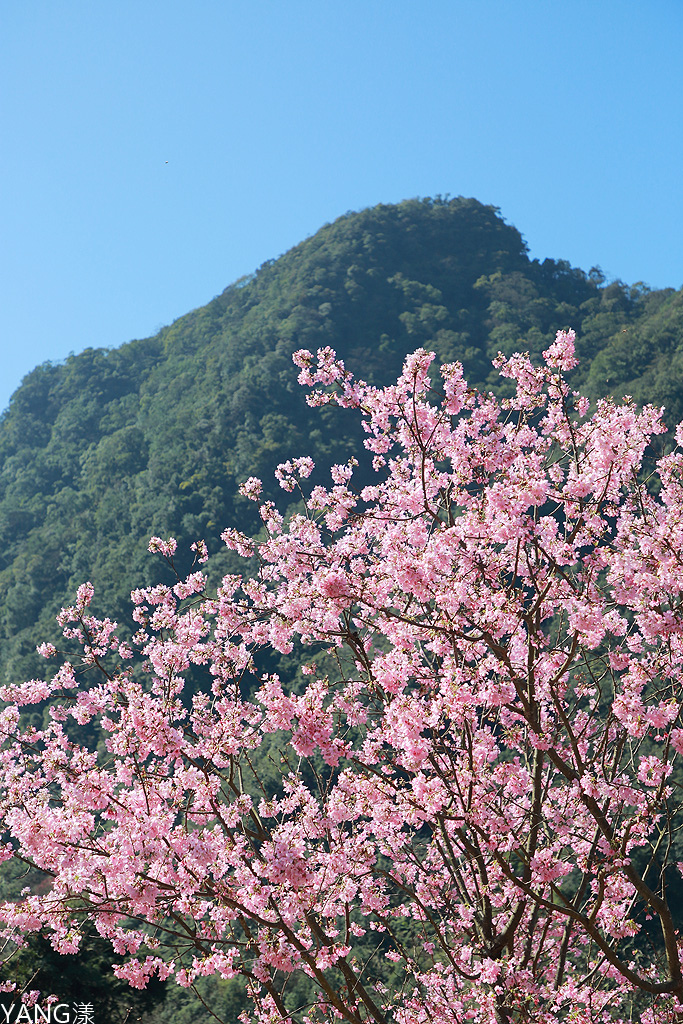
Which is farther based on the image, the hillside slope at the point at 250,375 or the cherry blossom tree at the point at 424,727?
the hillside slope at the point at 250,375

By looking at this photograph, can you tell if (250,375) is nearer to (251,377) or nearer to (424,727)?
(251,377)

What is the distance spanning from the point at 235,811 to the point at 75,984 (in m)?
9.23

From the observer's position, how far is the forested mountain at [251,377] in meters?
42.8

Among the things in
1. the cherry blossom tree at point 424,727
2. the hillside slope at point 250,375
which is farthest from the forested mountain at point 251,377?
the cherry blossom tree at point 424,727

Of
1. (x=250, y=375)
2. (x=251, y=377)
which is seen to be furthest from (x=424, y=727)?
(x=250, y=375)

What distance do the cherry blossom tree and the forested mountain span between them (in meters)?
29.9

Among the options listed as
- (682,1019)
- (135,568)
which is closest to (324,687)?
(682,1019)

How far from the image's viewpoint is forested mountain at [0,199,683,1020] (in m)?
42.8

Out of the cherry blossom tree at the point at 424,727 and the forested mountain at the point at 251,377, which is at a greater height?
the forested mountain at the point at 251,377

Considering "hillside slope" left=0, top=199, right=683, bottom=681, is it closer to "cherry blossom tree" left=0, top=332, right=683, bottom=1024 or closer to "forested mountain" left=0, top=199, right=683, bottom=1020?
"forested mountain" left=0, top=199, right=683, bottom=1020

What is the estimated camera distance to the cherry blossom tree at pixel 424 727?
456 cm

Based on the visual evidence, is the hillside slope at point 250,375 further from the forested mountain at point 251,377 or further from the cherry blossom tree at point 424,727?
the cherry blossom tree at point 424,727

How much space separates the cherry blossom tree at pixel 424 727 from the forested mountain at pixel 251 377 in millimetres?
29910

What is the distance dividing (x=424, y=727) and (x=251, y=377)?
164ft
